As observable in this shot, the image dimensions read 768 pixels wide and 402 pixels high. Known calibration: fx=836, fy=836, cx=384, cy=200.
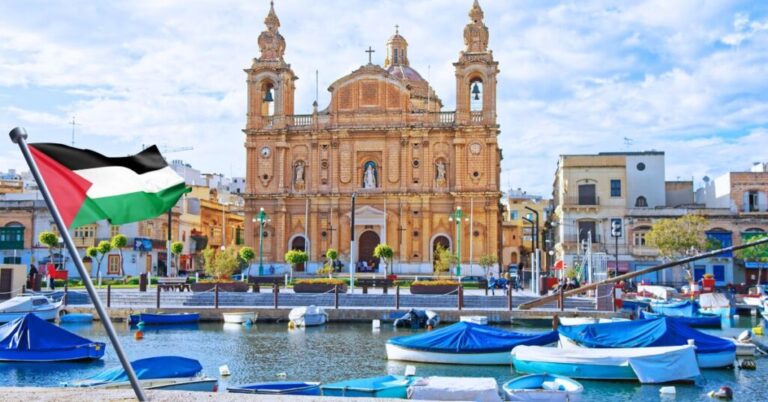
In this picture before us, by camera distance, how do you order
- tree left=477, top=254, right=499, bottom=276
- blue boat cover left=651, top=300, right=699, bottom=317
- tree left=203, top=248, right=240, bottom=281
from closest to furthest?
blue boat cover left=651, top=300, right=699, bottom=317 → tree left=203, top=248, right=240, bottom=281 → tree left=477, top=254, right=499, bottom=276

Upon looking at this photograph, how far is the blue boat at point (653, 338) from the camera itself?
23.8 meters

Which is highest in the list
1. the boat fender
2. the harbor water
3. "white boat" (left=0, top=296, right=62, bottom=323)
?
"white boat" (left=0, top=296, right=62, bottom=323)

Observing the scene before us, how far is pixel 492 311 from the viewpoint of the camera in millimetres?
37125

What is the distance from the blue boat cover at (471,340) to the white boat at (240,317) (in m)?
12.7

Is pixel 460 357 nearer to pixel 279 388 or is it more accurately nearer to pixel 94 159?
pixel 279 388

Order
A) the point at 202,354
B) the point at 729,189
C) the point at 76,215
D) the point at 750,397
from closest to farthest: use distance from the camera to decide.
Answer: the point at 76,215 < the point at 750,397 < the point at 202,354 < the point at 729,189

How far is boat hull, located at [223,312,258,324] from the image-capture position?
36.5 metres

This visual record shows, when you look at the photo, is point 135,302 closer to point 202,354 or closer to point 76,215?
point 202,354

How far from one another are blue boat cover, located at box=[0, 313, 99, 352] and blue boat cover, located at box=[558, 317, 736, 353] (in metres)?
14.8

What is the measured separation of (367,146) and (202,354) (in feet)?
134

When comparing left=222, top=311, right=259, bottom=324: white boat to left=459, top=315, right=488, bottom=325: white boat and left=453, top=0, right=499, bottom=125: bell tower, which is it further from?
left=453, top=0, right=499, bottom=125: bell tower

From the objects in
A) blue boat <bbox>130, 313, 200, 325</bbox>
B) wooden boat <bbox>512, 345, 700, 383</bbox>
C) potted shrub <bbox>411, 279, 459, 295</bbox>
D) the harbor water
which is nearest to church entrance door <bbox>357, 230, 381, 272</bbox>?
potted shrub <bbox>411, 279, 459, 295</bbox>

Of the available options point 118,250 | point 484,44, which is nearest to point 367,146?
point 484,44

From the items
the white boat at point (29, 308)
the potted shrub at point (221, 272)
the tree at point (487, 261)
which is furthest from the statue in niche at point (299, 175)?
the white boat at point (29, 308)
